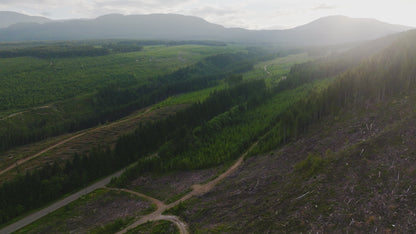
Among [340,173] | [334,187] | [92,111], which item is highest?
[340,173]

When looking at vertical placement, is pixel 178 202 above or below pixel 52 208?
above

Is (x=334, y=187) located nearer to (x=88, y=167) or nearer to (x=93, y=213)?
(x=93, y=213)

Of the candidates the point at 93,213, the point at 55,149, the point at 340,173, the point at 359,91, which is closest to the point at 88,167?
the point at 55,149

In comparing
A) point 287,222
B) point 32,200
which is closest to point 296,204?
point 287,222

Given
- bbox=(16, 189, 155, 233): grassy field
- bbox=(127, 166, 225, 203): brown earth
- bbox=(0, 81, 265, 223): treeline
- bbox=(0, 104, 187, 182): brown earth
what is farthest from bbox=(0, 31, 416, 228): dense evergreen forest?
bbox=(0, 104, 187, 182): brown earth

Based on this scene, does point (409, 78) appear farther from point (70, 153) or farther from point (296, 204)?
point (70, 153)

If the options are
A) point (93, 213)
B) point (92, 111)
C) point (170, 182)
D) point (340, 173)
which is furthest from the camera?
point (92, 111)

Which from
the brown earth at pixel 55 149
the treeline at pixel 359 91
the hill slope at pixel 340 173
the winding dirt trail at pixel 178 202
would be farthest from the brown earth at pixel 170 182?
the brown earth at pixel 55 149
